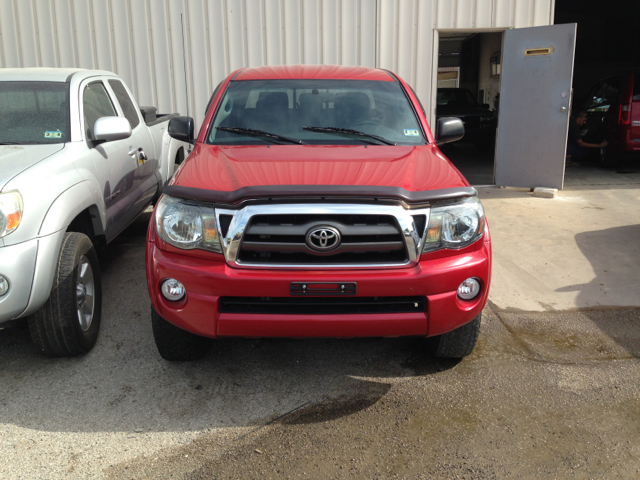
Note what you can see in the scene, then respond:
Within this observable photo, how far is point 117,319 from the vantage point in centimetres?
415

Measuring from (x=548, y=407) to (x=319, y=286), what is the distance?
1385 millimetres

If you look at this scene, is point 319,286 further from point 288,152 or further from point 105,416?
point 105,416

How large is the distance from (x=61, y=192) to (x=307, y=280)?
5.43 feet

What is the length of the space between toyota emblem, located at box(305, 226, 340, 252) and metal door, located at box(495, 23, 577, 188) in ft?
→ 21.4

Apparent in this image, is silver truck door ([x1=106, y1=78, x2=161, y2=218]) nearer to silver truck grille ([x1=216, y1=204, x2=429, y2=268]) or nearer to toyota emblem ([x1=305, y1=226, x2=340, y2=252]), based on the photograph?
silver truck grille ([x1=216, y1=204, x2=429, y2=268])

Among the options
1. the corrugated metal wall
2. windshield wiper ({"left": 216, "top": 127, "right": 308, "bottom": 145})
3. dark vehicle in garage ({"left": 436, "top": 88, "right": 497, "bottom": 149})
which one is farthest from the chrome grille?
dark vehicle in garage ({"left": 436, "top": 88, "right": 497, "bottom": 149})

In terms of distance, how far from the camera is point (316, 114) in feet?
13.0

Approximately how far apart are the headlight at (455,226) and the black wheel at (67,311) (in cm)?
199

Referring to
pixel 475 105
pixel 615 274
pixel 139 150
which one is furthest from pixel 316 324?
pixel 475 105

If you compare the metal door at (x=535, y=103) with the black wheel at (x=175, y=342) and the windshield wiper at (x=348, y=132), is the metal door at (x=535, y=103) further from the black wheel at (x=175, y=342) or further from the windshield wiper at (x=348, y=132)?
the black wheel at (x=175, y=342)

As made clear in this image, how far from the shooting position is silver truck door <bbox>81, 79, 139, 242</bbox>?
4230mm

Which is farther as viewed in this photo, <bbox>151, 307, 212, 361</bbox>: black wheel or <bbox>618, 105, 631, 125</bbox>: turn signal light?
<bbox>618, 105, 631, 125</bbox>: turn signal light

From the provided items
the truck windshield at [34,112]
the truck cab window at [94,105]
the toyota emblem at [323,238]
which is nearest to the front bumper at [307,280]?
the toyota emblem at [323,238]

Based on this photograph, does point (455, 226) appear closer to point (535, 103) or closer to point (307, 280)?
point (307, 280)
